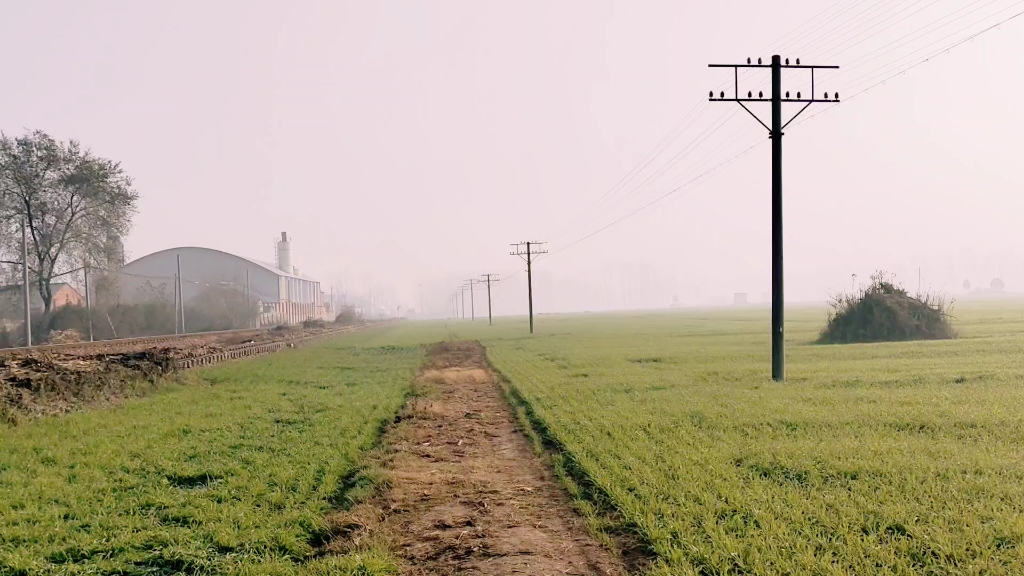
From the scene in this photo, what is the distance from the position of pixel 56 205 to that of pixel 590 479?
52.6m

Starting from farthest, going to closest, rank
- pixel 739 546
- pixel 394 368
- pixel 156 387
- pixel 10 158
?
pixel 10 158 → pixel 394 368 → pixel 156 387 → pixel 739 546

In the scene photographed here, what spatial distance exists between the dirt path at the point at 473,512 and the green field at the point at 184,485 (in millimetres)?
547

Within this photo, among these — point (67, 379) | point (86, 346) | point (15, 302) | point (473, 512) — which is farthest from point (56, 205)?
point (473, 512)

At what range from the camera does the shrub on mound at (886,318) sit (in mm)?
37250

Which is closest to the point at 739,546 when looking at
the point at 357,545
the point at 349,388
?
the point at 357,545

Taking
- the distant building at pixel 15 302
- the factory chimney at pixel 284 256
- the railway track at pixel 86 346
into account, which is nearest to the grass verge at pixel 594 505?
the railway track at pixel 86 346

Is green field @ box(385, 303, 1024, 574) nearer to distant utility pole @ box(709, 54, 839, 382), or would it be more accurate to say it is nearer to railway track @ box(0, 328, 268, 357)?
distant utility pole @ box(709, 54, 839, 382)

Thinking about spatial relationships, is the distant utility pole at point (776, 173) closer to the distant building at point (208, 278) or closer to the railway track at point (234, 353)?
the railway track at point (234, 353)

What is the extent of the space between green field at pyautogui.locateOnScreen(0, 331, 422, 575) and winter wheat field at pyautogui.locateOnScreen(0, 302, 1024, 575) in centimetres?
3

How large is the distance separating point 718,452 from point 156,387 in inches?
664

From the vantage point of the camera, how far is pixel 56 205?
161 ft

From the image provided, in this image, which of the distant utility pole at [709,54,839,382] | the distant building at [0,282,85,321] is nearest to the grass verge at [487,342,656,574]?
the distant utility pole at [709,54,839,382]

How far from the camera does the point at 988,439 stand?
1023 centimetres

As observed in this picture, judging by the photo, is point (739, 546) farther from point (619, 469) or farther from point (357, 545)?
point (357, 545)
